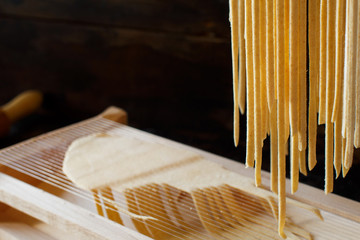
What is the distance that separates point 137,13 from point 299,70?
953 millimetres

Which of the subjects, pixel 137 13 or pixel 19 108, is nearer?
pixel 137 13

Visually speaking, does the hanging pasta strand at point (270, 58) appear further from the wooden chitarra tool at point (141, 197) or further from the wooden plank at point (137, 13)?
the wooden plank at point (137, 13)

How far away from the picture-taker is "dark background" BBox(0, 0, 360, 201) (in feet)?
4.26

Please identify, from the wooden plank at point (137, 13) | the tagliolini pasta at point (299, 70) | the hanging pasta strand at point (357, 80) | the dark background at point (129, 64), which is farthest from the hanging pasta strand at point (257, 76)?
the wooden plank at point (137, 13)

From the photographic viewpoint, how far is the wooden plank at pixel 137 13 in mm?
1255

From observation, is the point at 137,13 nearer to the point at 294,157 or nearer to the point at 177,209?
the point at 177,209

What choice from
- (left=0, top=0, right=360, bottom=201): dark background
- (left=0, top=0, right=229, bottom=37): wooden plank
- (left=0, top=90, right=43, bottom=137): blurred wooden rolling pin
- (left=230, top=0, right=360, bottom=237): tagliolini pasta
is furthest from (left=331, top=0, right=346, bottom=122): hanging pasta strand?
(left=0, top=90, right=43, bottom=137): blurred wooden rolling pin

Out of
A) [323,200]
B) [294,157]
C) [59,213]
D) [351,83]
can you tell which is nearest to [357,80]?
[351,83]

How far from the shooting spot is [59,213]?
2.52 feet

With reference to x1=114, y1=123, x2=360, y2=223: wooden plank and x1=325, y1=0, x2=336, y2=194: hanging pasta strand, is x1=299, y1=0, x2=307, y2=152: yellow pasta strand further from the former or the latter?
x1=114, y1=123, x2=360, y2=223: wooden plank

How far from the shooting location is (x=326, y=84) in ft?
1.79

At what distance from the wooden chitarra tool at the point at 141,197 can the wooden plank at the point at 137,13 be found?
388 mm

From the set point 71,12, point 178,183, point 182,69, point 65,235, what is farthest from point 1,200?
point 71,12

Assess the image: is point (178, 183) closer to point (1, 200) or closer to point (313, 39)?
point (1, 200)
